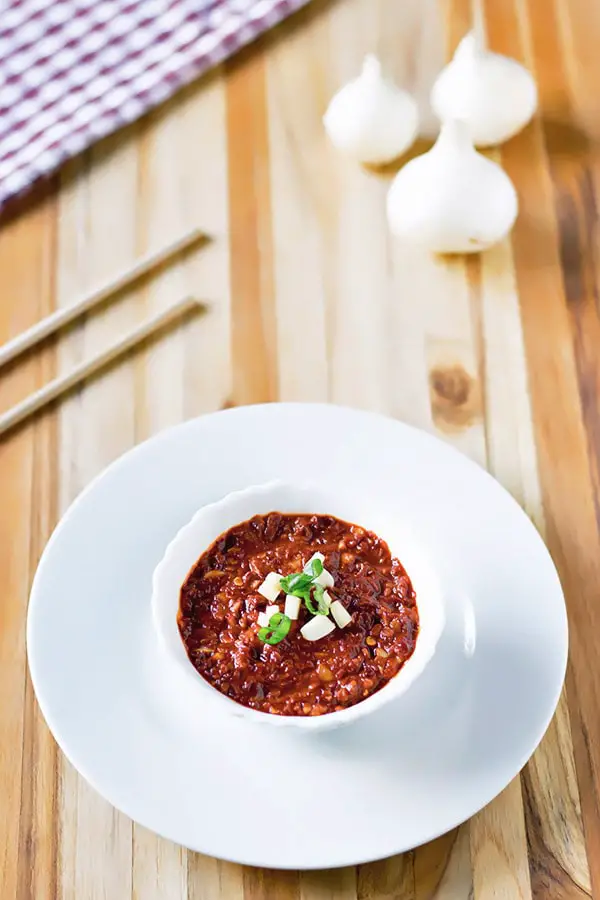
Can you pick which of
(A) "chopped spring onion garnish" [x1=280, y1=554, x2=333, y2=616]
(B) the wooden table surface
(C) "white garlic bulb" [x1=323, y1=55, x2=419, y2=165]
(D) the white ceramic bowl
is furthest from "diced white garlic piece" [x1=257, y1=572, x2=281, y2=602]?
(C) "white garlic bulb" [x1=323, y1=55, x2=419, y2=165]

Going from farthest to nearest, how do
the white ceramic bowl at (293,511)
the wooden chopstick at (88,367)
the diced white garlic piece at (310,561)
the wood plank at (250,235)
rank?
the wood plank at (250,235), the wooden chopstick at (88,367), the diced white garlic piece at (310,561), the white ceramic bowl at (293,511)

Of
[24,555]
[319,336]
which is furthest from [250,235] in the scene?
[24,555]

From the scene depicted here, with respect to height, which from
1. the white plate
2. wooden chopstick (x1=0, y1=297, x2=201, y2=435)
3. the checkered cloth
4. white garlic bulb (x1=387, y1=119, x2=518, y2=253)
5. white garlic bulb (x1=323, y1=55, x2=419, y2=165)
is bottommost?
the white plate

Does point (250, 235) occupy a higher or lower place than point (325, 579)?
higher

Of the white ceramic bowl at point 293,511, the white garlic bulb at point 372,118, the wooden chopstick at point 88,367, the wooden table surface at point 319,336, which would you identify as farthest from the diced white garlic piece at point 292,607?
the white garlic bulb at point 372,118

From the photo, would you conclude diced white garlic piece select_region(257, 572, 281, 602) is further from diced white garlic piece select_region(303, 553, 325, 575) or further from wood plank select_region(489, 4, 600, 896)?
wood plank select_region(489, 4, 600, 896)

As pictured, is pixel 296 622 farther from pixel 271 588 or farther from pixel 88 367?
pixel 88 367

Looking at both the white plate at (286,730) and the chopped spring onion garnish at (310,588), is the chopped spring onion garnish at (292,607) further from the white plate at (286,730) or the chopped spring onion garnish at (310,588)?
the white plate at (286,730)
